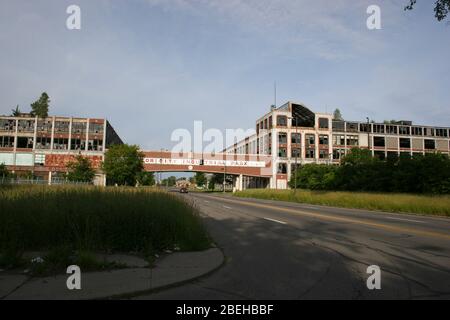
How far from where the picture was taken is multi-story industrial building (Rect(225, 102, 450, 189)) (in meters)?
91.3

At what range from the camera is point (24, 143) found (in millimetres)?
82875

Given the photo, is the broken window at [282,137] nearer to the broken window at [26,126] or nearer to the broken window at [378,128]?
the broken window at [378,128]

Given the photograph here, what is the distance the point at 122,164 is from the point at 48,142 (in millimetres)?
39154

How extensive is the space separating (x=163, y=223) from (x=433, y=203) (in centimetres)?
2269

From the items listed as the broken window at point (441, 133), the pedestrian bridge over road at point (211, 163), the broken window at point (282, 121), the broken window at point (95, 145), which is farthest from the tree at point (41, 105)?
the broken window at point (441, 133)

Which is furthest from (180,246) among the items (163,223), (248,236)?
(248,236)

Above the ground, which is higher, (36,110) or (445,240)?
(36,110)

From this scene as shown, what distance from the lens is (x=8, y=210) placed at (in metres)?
8.62

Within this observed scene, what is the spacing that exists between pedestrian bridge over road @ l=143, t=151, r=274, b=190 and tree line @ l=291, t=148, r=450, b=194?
22.3 metres

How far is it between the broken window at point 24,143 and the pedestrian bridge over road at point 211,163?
27.5 m

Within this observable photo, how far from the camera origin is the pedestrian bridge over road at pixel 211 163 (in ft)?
260

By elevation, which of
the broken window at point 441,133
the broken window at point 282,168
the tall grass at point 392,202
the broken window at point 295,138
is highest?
the broken window at point 441,133

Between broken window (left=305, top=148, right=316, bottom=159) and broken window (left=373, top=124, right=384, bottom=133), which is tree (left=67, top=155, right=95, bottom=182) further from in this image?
broken window (left=373, top=124, right=384, bottom=133)

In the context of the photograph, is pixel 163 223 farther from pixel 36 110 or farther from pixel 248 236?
pixel 36 110
